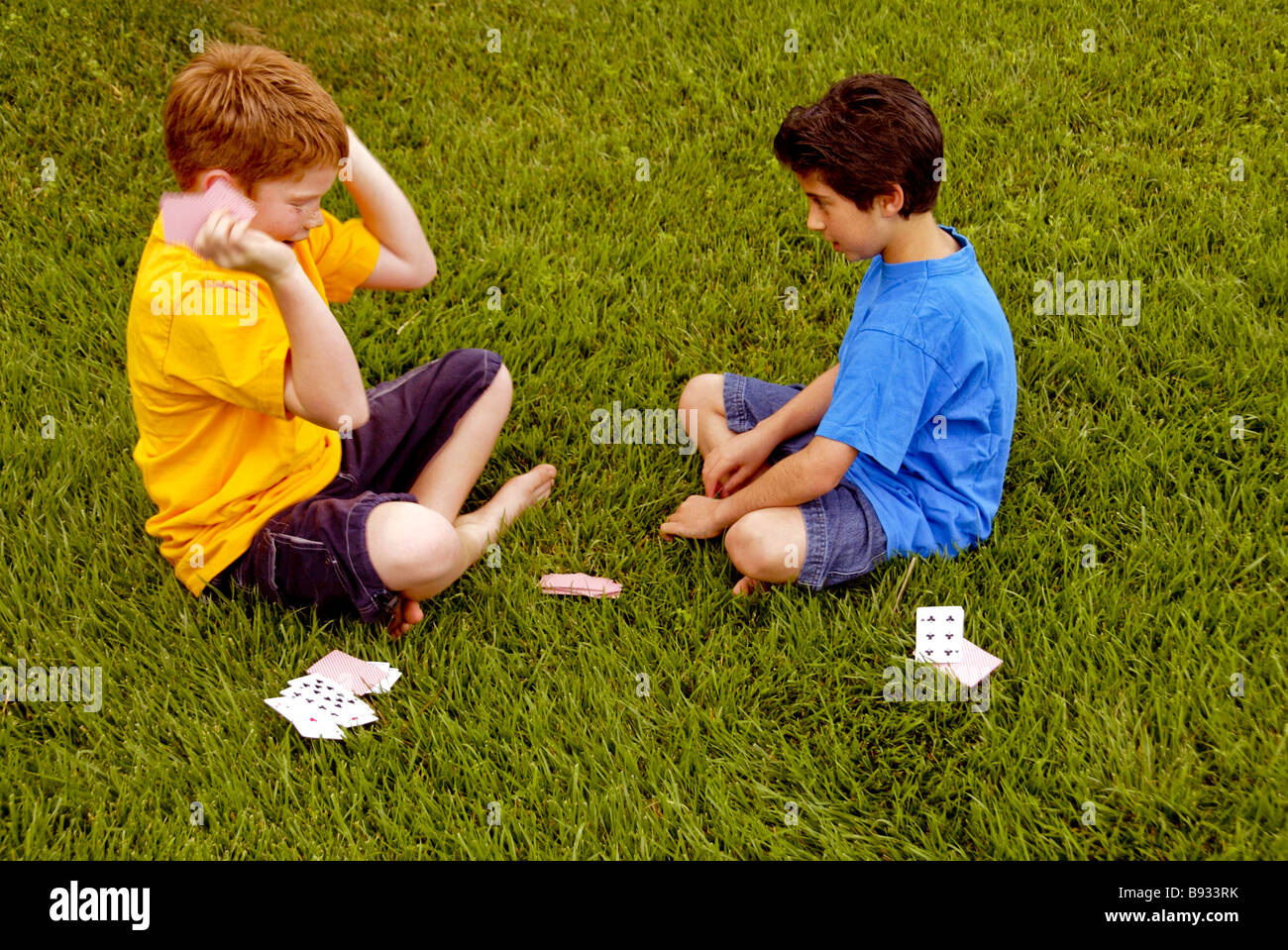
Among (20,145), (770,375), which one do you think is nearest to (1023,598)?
(770,375)

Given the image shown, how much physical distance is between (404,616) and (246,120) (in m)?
1.47

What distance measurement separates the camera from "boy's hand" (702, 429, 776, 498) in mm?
3625

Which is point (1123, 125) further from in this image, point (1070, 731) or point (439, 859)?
point (439, 859)

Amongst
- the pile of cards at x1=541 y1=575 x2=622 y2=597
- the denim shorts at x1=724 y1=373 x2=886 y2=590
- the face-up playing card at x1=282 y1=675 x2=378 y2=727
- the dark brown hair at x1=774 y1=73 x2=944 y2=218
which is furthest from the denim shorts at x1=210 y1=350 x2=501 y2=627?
the dark brown hair at x1=774 y1=73 x2=944 y2=218

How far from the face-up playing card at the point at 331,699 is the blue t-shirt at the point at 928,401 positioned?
1.50 metres

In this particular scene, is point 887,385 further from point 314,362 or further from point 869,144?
point 314,362

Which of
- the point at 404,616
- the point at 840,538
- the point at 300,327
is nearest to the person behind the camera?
the point at 300,327

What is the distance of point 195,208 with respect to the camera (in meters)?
2.83

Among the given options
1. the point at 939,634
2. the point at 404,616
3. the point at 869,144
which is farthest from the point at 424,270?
the point at 939,634

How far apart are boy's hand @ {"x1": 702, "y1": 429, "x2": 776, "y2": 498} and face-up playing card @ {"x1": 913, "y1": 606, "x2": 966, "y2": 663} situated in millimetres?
755

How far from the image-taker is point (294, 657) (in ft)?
10.6

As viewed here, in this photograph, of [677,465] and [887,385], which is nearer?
[887,385]

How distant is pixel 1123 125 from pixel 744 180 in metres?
1.79

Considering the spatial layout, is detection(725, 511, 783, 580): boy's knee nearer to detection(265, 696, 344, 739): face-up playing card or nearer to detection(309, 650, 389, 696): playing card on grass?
detection(309, 650, 389, 696): playing card on grass
